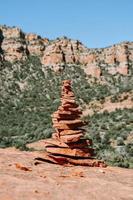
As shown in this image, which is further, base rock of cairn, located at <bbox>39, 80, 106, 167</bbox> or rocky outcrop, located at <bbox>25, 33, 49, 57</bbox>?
rocky outcrop, located at <bbox>25, 33, 49, 57</bbox>

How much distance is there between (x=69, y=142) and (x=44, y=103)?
3254 inches

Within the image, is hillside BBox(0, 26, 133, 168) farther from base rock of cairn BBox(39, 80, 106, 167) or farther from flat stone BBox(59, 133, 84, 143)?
flat stone BBox(59, 133, 84, 143)

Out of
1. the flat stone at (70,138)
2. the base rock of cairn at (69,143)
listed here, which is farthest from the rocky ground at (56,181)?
the flat stone at (70,138)

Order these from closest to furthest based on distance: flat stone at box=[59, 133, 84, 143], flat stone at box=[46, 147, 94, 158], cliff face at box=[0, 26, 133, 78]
Answer: flat stone at box=[46, 147, 94, 158] → flat stone at box=[59, 133, 84, 143] → cliff face at box=[0, 26, 133, 78]

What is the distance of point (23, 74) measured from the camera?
11594cm

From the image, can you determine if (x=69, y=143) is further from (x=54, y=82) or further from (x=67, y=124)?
(x=54, y=82)

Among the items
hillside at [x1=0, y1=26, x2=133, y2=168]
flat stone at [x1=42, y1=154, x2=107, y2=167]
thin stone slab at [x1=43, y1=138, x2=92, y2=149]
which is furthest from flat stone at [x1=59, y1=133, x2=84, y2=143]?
hillside at [x1=0, y1=26, x2=133, y2=168]

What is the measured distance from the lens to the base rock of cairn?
2270 centimetres

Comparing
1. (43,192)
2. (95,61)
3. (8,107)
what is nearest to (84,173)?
(43,192)

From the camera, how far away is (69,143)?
23.2 m

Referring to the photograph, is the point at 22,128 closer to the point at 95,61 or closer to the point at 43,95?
the point at 43,95

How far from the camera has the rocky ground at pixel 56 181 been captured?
16984 mm

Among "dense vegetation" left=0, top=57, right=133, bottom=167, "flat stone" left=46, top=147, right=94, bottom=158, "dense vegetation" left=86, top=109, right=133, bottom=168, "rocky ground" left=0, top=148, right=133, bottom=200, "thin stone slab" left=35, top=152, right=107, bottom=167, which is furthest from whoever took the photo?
"dense vegetation" left=0, top=57, right=133, bottom=167

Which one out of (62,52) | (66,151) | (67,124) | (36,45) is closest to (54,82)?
(62,52)
